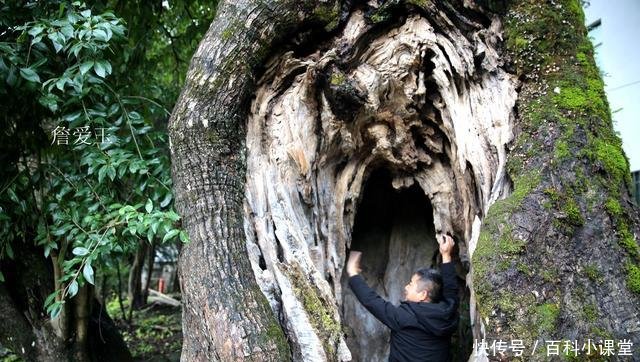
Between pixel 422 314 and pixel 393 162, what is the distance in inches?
49.4

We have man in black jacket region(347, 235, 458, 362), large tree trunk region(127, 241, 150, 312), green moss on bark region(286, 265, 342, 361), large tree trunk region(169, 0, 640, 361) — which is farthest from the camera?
large tree trunk region(127, 241, 150, 312)

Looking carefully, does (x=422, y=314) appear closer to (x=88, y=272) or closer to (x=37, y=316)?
(x=88, y=272)

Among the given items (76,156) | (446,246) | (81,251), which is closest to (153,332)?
(76,156)

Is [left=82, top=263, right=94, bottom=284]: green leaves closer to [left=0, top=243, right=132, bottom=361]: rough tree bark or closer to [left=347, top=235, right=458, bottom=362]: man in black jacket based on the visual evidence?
[left=0, top=243, right=132, bottom=361]: rough tree bark

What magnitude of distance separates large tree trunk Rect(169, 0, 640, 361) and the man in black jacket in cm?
27

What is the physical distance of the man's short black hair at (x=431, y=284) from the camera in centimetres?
396

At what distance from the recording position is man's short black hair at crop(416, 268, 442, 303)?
396 centimetres

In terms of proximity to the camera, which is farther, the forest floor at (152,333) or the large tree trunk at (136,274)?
the large tree trunk at (136,274)

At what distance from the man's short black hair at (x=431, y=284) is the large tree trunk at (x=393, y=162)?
1.00ft

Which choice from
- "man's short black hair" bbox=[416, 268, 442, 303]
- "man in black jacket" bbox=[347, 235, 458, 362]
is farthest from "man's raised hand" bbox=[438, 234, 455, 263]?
"man's short black hair" bbox=[416, 268, 442, 303]

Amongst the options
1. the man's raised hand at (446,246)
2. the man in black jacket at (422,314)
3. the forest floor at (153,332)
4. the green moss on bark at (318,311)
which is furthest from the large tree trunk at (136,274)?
the green moss on bark at (318,311)

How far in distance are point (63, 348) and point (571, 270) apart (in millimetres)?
3673

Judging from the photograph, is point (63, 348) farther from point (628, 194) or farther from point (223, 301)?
point (628, 194)

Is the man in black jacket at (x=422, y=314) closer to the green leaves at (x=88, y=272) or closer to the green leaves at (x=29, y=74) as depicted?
the green leaves at (x=88, y=272)
